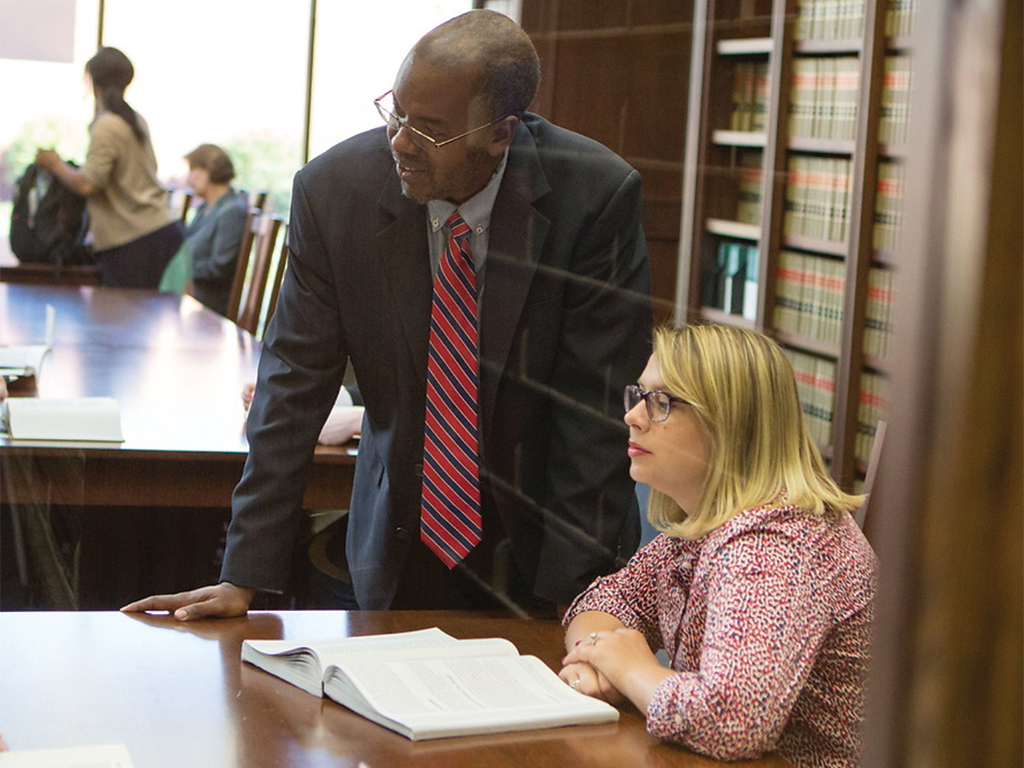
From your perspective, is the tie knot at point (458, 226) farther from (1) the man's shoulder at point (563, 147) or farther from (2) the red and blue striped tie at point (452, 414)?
(1) the man's shoulder at point (563, 147)

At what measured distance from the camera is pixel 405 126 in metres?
1.54

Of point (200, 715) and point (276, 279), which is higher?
point (276, 279)

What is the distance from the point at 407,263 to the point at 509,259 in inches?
5.1

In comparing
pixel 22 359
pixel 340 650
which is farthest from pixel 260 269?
pixel 340 650

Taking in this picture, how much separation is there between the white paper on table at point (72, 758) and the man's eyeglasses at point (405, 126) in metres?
0.79

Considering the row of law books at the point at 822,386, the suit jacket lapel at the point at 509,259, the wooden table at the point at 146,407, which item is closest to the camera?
the suit jacket lapel at the point at 509,259

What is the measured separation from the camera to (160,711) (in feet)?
3.67

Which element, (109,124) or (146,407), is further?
(109,124)

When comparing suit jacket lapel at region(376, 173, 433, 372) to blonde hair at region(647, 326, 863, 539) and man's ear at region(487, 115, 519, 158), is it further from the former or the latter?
blonde hair at region(647, 326, 863, 539)

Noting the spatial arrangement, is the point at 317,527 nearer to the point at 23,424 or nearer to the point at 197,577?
the point at 197,577

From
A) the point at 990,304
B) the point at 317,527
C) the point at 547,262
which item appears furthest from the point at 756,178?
the point at 990,304

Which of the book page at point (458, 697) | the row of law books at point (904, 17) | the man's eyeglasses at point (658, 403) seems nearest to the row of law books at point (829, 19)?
the man's eyeglasses at point (658, 403)

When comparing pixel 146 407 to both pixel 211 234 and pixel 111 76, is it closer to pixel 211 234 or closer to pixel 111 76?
pixel 111 76

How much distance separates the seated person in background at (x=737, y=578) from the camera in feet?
3.59
